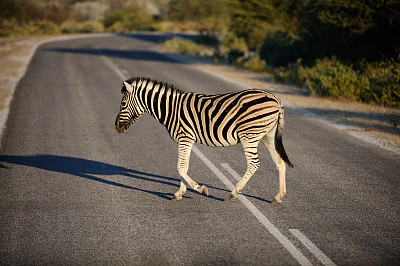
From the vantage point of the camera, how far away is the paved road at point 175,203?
5.14 meters

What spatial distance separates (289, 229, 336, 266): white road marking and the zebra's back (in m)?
1.63

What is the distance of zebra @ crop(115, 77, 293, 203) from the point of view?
21.3 feet

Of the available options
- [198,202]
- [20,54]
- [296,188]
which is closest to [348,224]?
[296,188]

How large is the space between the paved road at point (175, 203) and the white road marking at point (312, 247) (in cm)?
1

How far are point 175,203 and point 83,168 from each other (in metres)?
2.65

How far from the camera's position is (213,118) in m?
6.64

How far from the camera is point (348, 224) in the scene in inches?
234

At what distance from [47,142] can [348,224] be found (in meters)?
7.32

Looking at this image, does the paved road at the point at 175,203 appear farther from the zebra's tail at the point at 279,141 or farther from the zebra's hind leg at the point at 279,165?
the zebra's tail at the point at 279,141

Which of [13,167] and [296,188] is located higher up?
[296,188]

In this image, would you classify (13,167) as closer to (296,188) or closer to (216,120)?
(216,120)

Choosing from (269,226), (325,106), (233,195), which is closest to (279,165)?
(233,195)

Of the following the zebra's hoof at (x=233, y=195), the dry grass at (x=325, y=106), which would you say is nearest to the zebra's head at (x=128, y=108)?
the zebra's hoof at (x=233, y=195)

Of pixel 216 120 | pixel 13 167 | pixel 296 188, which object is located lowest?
pixel 13 167
